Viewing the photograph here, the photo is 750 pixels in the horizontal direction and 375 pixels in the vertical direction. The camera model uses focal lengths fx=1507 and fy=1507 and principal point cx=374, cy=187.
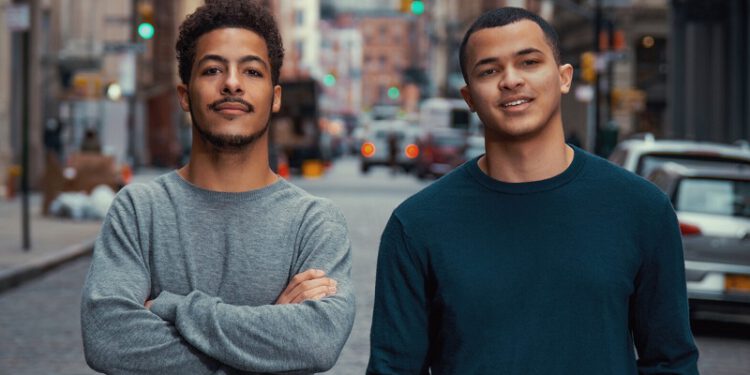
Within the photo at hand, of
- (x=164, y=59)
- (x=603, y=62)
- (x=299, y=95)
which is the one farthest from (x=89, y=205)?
(x=164, y=59)

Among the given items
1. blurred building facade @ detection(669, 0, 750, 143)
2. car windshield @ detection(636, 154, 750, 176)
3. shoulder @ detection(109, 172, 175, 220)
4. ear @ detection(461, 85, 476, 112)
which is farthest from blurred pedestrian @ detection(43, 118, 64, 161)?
ear @ detection(461, 85, 476, 112)

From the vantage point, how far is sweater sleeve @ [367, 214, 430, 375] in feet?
10.8

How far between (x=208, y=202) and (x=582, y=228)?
0.87m

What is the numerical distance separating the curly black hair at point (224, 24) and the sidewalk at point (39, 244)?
1168 cm

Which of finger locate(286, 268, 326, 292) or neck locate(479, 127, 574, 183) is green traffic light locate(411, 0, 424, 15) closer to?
finger locate(286, 268, 326, 292)

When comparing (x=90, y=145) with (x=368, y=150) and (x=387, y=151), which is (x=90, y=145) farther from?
(x=387, y=151)

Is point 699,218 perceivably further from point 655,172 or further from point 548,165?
point 548,165

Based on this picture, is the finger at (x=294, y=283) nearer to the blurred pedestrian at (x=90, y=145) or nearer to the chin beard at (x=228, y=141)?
the chin beard at (x=228, y=141)

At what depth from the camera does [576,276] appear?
315 cm

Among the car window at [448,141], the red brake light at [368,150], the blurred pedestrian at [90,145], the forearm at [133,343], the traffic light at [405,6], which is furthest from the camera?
the red brake light at [368,150]

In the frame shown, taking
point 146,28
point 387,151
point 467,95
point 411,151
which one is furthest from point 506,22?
point 387,151

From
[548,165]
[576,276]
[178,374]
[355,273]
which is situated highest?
[548,165]

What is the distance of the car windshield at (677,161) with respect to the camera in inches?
522

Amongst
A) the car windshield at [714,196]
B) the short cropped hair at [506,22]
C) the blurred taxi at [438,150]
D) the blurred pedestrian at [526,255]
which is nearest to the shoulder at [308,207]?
the blurred pedestrian at [526,255]
